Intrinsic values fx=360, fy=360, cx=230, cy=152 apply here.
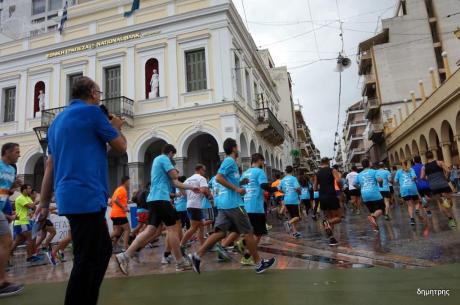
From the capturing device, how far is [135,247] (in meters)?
5.34

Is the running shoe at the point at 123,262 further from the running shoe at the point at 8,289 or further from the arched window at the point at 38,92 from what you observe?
the arched window at the point at 38,92

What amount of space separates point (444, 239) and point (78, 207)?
6677mm

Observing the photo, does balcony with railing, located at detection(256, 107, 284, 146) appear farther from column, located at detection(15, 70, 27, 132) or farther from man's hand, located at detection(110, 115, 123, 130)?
man's hand, located at detection(110, 115, 123, 130)

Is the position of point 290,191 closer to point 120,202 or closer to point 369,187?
point 369,187

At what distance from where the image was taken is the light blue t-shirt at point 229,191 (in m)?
5.19

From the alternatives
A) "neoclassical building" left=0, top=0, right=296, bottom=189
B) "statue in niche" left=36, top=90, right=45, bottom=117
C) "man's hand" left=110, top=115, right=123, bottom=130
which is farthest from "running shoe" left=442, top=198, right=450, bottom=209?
"statue in niche" left=36, top=90, right=45, bottom=117

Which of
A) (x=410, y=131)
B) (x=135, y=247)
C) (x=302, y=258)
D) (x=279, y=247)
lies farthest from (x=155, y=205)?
(x=410, y=131)

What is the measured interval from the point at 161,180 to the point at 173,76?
1421cm

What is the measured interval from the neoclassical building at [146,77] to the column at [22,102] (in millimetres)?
61

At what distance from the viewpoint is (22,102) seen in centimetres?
2172

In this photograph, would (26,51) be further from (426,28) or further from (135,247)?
(426,28)

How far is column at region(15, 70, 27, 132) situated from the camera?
70.6 ft

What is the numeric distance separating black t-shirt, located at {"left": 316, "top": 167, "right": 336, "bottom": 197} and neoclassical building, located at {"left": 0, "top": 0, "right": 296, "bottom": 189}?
10.2m

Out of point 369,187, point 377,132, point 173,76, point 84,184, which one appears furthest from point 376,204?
point 377,132
